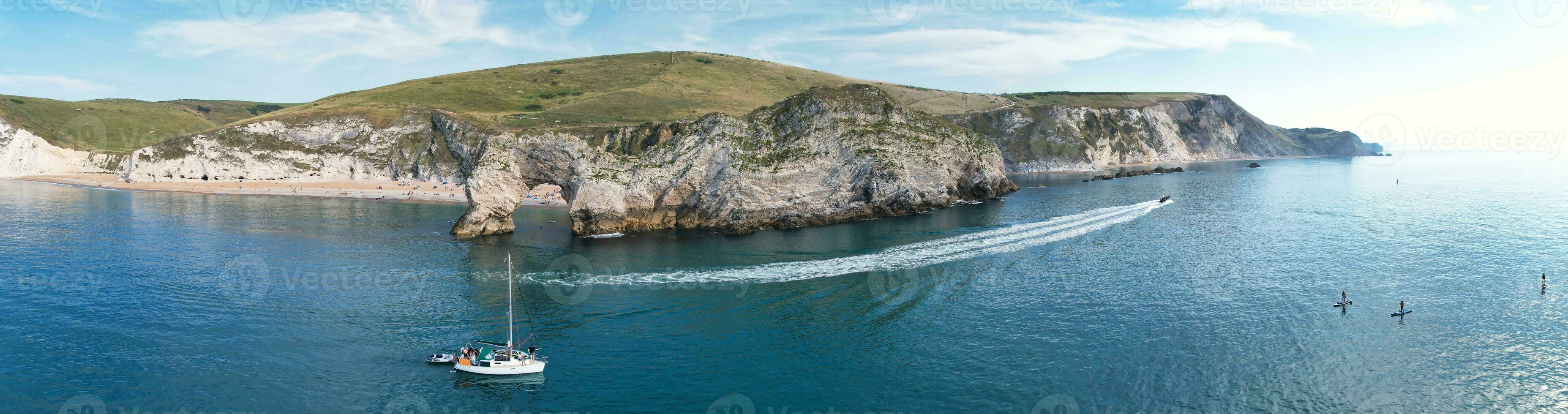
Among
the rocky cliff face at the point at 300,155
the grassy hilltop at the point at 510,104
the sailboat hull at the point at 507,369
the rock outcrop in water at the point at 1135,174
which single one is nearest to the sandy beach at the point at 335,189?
the rocky cliff face at the point at 300,155

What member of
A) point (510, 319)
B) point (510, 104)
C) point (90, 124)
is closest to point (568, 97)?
point (510, 104)

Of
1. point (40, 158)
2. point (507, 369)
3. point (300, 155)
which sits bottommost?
point (507, 369)

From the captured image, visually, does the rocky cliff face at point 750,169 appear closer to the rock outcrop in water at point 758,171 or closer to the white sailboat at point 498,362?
the rock outcrop in water at point 758,171

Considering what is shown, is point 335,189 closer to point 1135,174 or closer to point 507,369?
point 507,369

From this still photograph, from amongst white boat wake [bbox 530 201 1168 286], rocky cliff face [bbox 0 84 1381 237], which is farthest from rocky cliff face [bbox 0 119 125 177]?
white boat wake [bbox 530 201 1168 286]

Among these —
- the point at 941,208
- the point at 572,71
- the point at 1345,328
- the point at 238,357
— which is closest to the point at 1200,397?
the point at 1345,328

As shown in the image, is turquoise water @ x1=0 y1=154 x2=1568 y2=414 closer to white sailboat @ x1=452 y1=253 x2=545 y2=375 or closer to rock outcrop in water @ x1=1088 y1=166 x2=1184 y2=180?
white sailboat @ x1=452 y1=253 x2=545 y2=375
